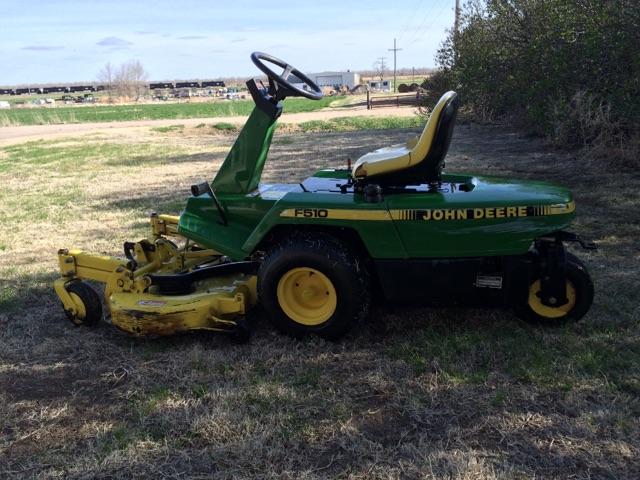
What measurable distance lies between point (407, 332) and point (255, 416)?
3.91 feet

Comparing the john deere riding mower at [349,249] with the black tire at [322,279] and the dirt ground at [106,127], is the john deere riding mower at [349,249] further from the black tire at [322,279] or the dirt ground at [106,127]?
the dirt ground at [106,127]

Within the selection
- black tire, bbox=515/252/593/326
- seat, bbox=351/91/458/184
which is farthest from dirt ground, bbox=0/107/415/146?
black tire, bbox=515/252/593/326

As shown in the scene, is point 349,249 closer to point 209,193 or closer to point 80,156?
point 209,193

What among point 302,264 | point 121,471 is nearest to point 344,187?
point 302,264

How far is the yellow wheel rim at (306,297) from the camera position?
10.9 feet

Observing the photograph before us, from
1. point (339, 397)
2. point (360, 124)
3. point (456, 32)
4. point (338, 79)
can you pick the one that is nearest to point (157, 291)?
point (339, 397)

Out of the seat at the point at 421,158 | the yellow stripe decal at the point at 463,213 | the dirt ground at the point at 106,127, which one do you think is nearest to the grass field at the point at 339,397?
the yellow stripe decal at the point at 463,213

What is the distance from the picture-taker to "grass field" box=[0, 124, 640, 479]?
7.74ft

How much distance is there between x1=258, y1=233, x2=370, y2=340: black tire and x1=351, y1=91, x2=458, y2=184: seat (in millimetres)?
492

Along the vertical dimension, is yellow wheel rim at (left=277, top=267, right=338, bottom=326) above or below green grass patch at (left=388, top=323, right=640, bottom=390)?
above

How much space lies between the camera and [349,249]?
3.29 meters

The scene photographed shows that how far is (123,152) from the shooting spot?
617 inches

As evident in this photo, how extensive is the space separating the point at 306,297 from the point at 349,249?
15.7 inches

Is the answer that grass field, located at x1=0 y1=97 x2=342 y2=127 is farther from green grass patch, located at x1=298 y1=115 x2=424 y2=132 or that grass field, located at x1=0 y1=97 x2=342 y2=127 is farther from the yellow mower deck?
the yellow mower deck
